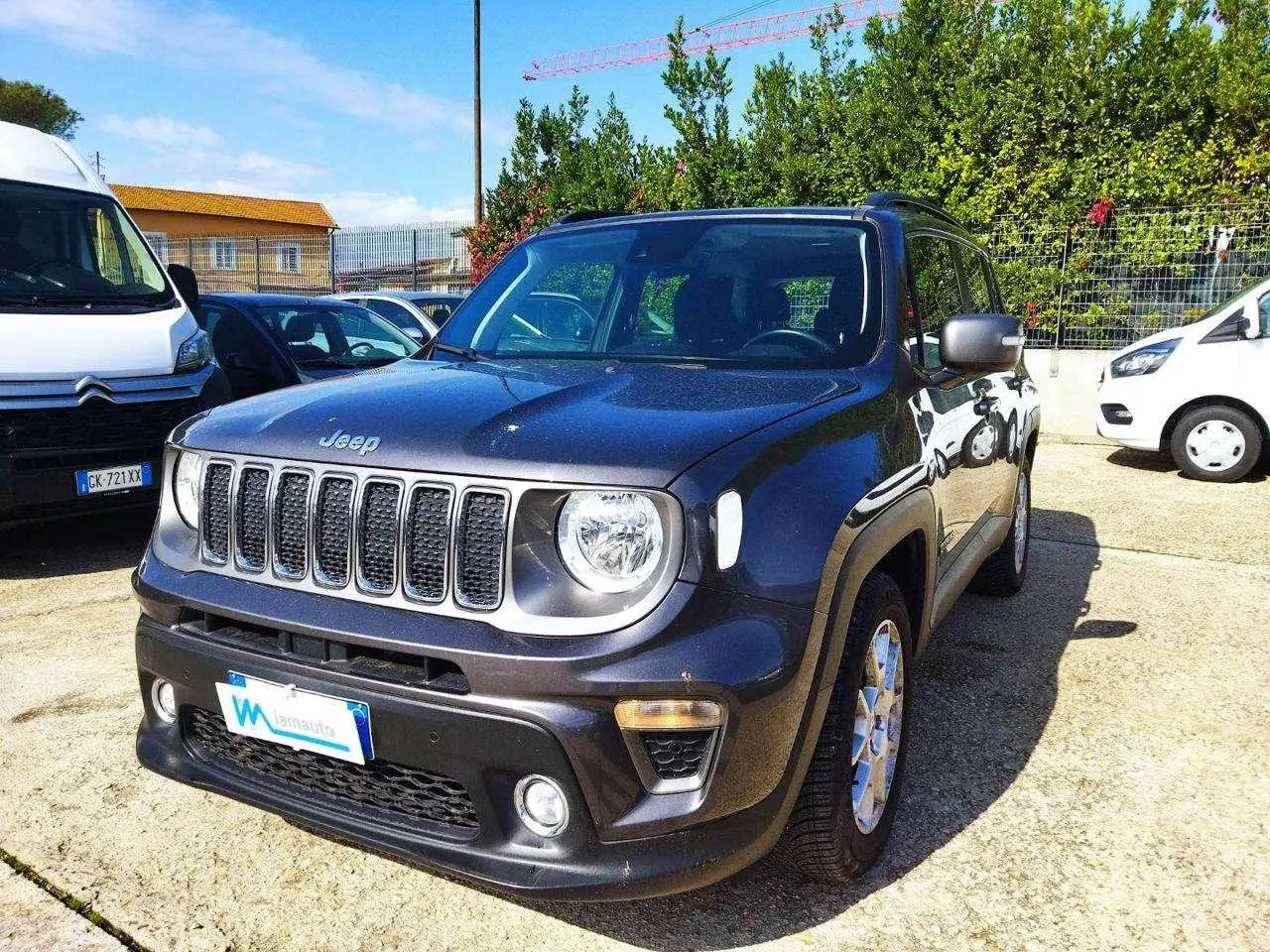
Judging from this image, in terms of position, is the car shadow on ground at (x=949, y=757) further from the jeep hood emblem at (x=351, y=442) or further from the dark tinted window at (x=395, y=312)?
the dark tinted window at (x=395, y=312)

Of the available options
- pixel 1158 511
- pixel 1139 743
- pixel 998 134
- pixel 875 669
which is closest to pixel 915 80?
pixel 998 134

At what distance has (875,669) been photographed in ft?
8.08

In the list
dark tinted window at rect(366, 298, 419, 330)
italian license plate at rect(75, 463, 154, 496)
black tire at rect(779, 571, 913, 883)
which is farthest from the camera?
dark tinted window at rect(366, 298, 419, 330)

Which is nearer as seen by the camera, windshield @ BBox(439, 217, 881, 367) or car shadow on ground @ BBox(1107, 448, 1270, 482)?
windshield @ BBox(439, 217, 881, 367)

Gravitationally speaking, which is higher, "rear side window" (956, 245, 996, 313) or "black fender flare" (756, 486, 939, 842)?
"rear side window" (956, 245, 996, 313)

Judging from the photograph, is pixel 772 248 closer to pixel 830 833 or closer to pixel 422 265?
pixel 830 833

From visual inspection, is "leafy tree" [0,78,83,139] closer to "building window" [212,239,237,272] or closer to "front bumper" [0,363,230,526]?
"building window" [212,239,237,272]

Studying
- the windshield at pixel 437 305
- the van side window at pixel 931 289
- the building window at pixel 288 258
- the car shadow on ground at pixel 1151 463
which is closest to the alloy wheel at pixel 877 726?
the van side window at pixel 931 289

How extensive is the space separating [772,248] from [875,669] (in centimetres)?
142

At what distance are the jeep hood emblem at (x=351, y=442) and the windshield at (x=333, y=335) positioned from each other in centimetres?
492

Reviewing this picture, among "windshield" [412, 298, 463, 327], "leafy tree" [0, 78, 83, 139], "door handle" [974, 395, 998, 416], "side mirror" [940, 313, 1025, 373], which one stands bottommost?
"door handle" [974, 395, 998, 416]

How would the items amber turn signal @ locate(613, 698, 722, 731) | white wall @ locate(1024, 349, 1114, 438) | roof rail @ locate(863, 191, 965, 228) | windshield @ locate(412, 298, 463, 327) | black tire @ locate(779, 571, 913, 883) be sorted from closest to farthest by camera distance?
amber turn signal @ locate(613, 698, 722, 731)
black tire @ locate(779, 571, 913, 883)
roof rail @ locate(863, 191, 965, 228)
white wall @ locate(1024, 349, 1114, 438)
windshield @ locate(412, 298, 463, 327)

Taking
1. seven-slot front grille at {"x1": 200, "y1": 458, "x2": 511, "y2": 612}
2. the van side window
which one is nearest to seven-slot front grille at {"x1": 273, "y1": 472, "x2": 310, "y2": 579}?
seven-slot front grille at {"x1": 200, "y1": 458, "x2": 511, "y2": 612}

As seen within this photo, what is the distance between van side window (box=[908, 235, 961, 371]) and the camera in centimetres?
316
